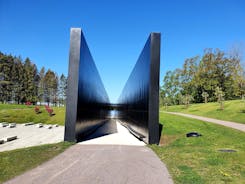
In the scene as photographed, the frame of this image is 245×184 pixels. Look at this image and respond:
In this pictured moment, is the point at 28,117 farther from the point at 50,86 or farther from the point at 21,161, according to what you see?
the point at 50,86

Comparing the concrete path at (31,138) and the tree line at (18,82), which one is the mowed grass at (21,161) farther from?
the tree line at (18,82)

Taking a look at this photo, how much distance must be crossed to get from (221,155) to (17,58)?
193ft

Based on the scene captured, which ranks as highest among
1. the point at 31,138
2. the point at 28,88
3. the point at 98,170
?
the point at 28,88

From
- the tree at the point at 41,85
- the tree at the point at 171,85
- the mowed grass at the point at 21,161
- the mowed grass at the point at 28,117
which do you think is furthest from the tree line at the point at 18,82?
the mowed grass at the point at 21,161

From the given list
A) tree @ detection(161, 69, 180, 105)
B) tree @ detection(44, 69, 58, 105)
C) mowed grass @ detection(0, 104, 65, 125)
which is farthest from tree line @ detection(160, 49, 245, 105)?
tree @ detection(44, 69, 58, 105)

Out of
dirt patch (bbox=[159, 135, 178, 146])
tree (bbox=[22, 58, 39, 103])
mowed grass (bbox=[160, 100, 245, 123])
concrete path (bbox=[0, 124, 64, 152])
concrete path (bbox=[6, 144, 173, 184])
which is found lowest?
concrete path (bbox=[0, 124, 64, 152])

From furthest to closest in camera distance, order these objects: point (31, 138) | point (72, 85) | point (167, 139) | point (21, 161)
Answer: point (31, 138) → point (167, 139) → point (72, 85) → point (21, 161)

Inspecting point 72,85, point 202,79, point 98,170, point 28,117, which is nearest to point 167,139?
point 72,85

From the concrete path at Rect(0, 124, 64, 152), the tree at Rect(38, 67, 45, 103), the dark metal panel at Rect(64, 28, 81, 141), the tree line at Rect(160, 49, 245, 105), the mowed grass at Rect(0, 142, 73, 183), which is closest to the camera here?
the mowed grass at Rect(0, 142, 73, 183)

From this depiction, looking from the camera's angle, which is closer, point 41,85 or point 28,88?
point 28,88

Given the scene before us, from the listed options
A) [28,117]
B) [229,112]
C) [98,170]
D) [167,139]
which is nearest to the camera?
[98,170]

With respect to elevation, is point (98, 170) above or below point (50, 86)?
below

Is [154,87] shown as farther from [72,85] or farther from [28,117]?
[28,117]

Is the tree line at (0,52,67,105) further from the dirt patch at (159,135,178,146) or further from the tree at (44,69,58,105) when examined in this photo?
the dirt patch at (159,135,178,146)
